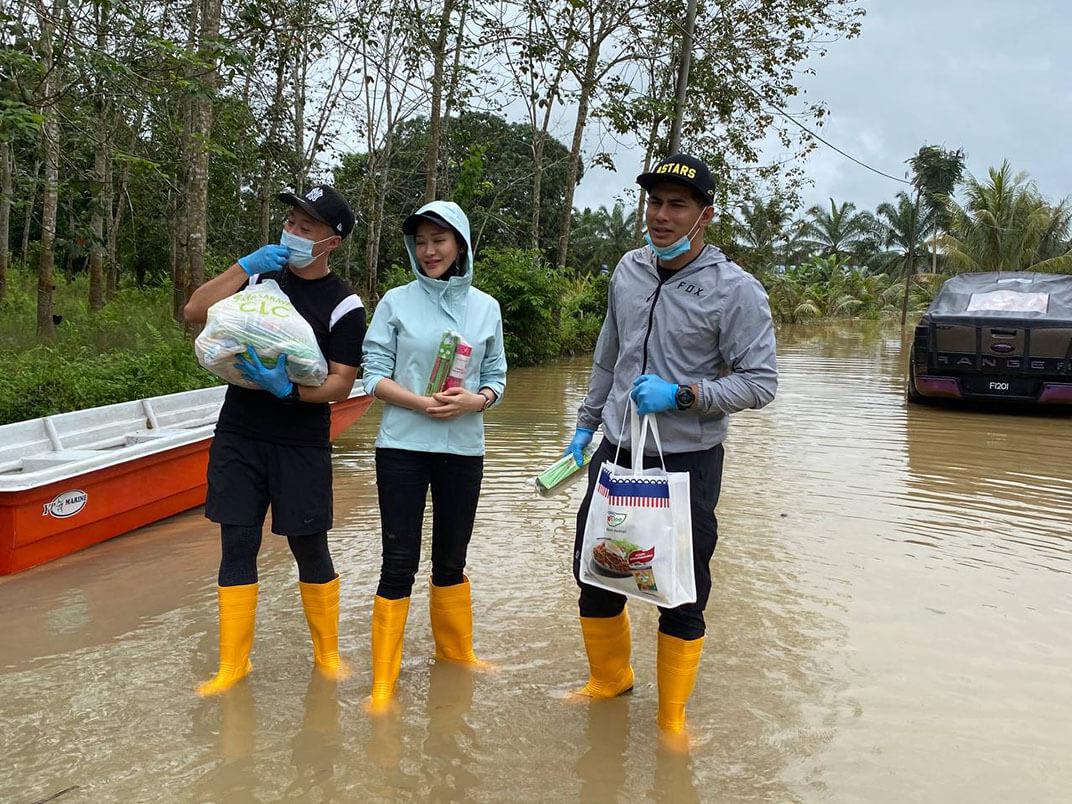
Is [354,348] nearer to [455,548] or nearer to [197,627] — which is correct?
[455,548]

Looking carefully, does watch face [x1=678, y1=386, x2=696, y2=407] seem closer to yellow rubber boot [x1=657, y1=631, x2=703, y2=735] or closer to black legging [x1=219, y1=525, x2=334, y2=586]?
yellow rubber boot [x1=657, y1=631, x2=703, y2=735]

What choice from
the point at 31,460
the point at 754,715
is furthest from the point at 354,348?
the point at 31,460

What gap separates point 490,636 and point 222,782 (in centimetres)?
163

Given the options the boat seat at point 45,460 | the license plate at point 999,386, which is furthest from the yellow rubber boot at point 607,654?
the license plate at point 999,386

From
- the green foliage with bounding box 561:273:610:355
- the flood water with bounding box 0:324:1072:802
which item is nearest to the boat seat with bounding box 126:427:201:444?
the flood water with bounding box 0:324:1072:802

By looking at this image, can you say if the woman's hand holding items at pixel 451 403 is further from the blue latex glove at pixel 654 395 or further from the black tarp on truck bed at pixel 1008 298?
the black tarp on truck bed at pixel 1008 298

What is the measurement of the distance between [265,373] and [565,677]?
69.9 inches

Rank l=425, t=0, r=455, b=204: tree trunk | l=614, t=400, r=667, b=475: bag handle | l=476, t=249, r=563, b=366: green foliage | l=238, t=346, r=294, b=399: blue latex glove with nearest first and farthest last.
Result: l=614, t=400, r=667, b=475: bag handle
l=238, t=346, r=294, b=399: blue latex glove
l=425, t=0, r=455, b=204: tree trunk
l=476, t=249, r=563, b=366: green foliage

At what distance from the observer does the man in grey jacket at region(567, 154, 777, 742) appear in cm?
323

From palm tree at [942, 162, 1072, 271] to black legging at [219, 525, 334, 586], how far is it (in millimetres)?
38595

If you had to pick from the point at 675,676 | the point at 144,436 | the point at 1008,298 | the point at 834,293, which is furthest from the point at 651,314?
the point at 834,293

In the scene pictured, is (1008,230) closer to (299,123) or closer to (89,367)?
(299,123)

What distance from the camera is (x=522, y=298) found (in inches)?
734

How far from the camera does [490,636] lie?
4.48 m
